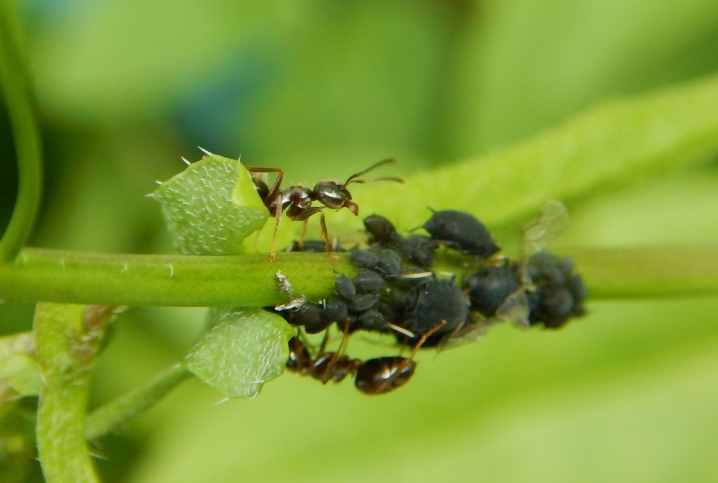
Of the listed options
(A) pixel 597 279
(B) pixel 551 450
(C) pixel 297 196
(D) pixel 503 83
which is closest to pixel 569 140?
(A) pixel 597 279

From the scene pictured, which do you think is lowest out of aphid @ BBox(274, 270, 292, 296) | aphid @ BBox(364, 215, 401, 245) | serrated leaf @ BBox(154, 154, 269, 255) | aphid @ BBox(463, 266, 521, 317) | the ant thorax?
aphid @ BBox(274, 270, 292, 296)

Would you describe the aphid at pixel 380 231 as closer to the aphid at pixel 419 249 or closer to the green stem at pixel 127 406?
the aphid at pixel 419 249

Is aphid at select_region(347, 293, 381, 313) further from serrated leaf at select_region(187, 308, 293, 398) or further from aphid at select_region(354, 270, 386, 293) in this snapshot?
serrated leaf at select_region(187, 308, 293, 398)

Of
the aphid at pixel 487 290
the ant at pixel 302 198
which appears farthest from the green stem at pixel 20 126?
the aphid at pixel 487 290

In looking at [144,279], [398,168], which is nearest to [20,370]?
[144,279]

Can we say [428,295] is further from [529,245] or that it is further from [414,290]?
[529,245]

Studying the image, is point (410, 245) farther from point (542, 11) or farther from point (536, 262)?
point (542, 11)

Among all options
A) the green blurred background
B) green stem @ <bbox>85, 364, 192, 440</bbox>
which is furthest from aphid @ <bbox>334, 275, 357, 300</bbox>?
the green blurred background
